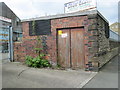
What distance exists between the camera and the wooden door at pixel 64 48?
19.1 ft

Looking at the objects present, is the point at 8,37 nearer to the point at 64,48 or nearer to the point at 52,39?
the point at 52,39

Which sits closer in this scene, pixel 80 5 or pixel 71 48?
pixel 71 48

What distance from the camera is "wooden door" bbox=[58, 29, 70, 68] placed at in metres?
5.81

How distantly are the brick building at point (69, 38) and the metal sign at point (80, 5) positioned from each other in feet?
3.06

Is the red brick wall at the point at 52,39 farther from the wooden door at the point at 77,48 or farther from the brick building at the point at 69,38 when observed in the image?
the wooden door at the point at 77,48

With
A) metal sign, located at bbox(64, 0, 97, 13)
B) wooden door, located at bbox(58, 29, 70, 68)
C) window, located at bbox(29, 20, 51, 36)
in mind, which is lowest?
wooden door, located at bbox(58, 29, 70, 68)

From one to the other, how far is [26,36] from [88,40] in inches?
159

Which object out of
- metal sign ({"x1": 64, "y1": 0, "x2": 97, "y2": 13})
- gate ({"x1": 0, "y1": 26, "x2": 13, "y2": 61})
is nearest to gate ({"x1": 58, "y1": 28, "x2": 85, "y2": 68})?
metal sign ({"x1": 64, "y1": 0, "x2": 97, "y2": 13})

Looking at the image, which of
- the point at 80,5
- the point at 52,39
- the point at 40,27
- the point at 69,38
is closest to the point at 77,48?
the point at 69,38

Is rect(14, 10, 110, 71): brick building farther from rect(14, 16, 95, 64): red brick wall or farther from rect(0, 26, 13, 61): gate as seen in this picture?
rect(0, 26, 13, 61): gate

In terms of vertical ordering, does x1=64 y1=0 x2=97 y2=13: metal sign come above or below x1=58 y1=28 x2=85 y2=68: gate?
above

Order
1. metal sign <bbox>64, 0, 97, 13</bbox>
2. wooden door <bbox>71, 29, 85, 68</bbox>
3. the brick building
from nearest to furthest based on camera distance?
1. the brick building
2. wooden door <bbox>71, 29, 85, 68</bbox>
3. metal sign <bbox>64, 0, 97, 13</bbox>

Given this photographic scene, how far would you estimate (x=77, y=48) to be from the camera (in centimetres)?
559

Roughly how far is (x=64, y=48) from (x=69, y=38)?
65cm
